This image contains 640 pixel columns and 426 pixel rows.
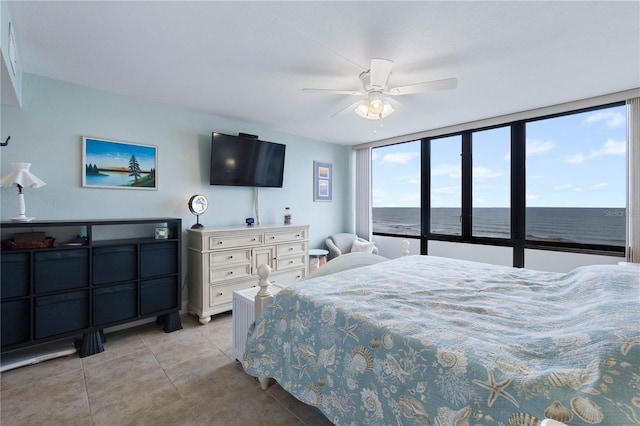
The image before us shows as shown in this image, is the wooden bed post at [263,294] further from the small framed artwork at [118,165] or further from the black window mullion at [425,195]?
the black window mullion at [425,195]

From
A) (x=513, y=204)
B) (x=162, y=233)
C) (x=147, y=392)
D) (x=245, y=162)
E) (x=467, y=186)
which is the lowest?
(x=147, y=392)

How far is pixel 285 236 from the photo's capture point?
376cm

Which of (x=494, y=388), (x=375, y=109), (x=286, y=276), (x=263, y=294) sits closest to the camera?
(x=494, y=388)

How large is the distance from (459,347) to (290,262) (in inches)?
116

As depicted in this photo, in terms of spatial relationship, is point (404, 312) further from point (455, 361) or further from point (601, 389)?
point (601, 389)

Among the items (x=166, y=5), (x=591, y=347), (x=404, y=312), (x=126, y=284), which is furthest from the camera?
(x=126, y=284)

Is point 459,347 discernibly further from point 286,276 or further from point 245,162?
A: point 245,162

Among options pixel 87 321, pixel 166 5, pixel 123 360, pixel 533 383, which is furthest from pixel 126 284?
pixel 533 383

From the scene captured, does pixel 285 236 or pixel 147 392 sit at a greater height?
pixel 285 236

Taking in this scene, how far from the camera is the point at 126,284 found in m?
2.58

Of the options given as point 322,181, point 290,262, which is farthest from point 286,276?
point 322,181

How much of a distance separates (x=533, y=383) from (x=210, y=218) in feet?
11.4

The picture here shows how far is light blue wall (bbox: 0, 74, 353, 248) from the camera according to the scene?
2.42 m

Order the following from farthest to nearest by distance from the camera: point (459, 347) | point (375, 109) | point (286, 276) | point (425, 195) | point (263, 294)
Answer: point (425, 195) < point (286, 276) < point (375, 109) < point (263, 294) < point (459, 347)
